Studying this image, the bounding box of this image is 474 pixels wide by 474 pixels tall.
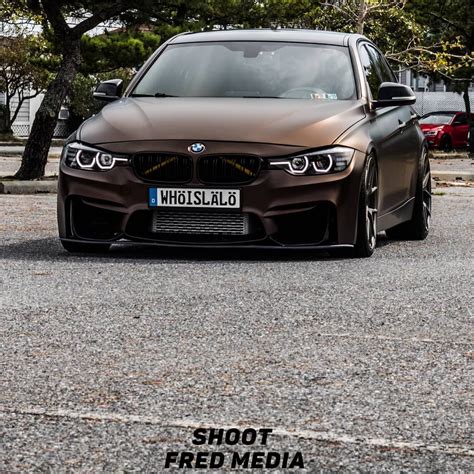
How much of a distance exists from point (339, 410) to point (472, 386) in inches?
27.3

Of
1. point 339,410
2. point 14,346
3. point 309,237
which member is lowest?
point 309,237

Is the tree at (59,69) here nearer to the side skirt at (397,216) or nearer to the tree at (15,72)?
the side skirt at (397,216)

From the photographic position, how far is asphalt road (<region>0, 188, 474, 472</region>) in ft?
14.5

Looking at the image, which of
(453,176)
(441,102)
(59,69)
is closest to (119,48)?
(453,176)

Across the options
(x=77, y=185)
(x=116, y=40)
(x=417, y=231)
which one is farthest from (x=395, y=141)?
(x=116, y=40)

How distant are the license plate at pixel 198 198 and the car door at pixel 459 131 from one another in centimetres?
4155

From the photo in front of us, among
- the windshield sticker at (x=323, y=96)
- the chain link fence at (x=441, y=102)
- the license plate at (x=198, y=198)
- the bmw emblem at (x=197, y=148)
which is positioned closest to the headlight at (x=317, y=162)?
the license plate at (x=198, y=198)

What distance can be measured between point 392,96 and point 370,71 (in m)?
0.77

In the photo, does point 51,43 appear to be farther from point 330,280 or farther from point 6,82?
point 330,280

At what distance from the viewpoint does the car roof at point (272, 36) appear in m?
11.2

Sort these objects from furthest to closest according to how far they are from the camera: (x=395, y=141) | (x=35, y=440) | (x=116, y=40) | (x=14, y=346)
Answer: (x=116, y=40) < (x=395, y=141) < (x=14, y=346) < (x=35, y=440)

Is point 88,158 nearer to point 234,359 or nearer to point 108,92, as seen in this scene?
point 108,92

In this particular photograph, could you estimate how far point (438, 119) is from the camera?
5181 cm

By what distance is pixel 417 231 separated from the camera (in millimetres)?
12000
